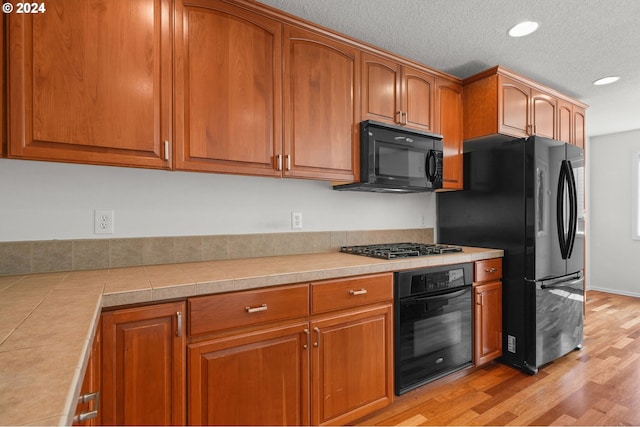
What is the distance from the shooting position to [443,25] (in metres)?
1.97

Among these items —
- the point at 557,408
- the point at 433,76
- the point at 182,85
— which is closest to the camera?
the point at 182,85

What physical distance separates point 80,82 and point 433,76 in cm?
218

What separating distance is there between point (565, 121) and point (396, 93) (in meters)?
1.86

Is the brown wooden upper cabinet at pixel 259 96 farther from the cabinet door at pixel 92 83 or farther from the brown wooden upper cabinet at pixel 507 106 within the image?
the brown wooden upper cabinet at pixel 507 106

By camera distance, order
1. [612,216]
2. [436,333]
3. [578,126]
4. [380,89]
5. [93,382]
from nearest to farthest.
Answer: [93,382], [436,333], [380,89], [578,126], [612,216]

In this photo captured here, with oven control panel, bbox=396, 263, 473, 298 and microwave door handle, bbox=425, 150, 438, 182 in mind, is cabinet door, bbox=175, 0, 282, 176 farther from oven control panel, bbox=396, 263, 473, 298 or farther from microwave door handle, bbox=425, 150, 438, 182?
microwave door handle, bbox=425, 150, 438, 182

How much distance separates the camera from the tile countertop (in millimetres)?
543

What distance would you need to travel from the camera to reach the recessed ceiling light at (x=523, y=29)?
195cm

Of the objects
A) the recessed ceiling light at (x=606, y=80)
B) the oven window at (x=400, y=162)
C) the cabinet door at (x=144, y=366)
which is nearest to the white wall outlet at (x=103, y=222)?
the cabinet door at (x=144, y=366)

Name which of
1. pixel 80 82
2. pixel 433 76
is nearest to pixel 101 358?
pixel 80 82

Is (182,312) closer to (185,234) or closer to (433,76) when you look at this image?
(185,234)

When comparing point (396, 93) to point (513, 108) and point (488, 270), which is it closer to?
point (513, 108)

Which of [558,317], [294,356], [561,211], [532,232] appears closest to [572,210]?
[561,211]

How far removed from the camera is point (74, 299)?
1114 mm
